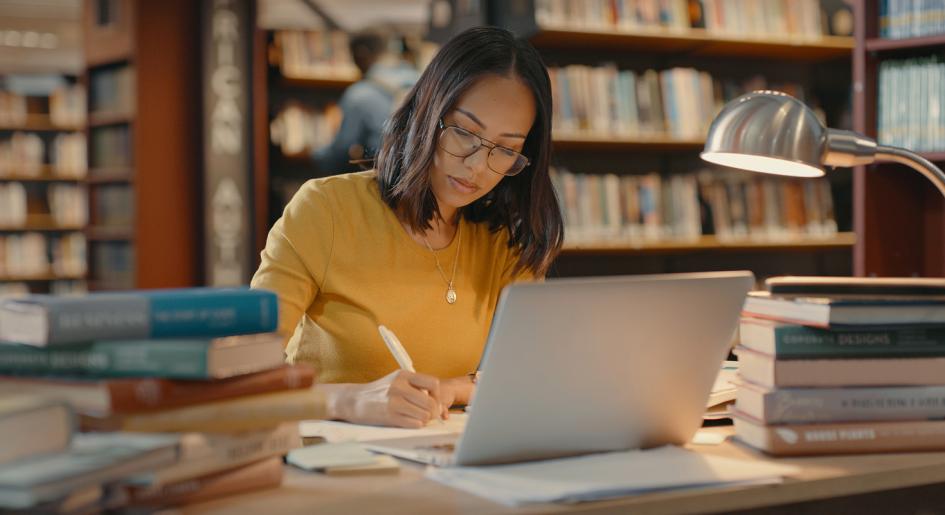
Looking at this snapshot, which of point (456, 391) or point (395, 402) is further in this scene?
point (456, 391)

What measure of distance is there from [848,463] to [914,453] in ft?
0.36

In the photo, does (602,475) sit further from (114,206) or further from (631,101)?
(114,206)

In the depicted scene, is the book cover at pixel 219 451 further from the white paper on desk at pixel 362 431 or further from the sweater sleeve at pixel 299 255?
the sweater sleeve at pixel 299 255

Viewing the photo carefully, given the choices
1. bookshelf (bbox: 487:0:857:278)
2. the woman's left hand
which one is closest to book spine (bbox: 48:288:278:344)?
the woman's left hand

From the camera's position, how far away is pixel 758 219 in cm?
386

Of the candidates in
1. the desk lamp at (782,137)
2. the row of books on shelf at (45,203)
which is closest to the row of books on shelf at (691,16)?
the desk lamp at (782,137)

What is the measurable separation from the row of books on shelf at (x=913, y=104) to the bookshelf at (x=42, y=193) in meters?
5.75

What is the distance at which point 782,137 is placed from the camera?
118cm

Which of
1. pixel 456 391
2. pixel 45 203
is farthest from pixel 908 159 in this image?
pixel 45 203

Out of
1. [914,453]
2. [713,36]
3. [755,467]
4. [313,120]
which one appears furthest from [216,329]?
[313,120]

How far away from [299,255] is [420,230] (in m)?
0.24

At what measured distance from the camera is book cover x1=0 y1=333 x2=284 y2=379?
889 mm

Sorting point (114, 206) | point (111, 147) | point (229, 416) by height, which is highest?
point (111, 147)

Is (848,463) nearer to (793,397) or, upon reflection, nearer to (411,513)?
(793,397)
